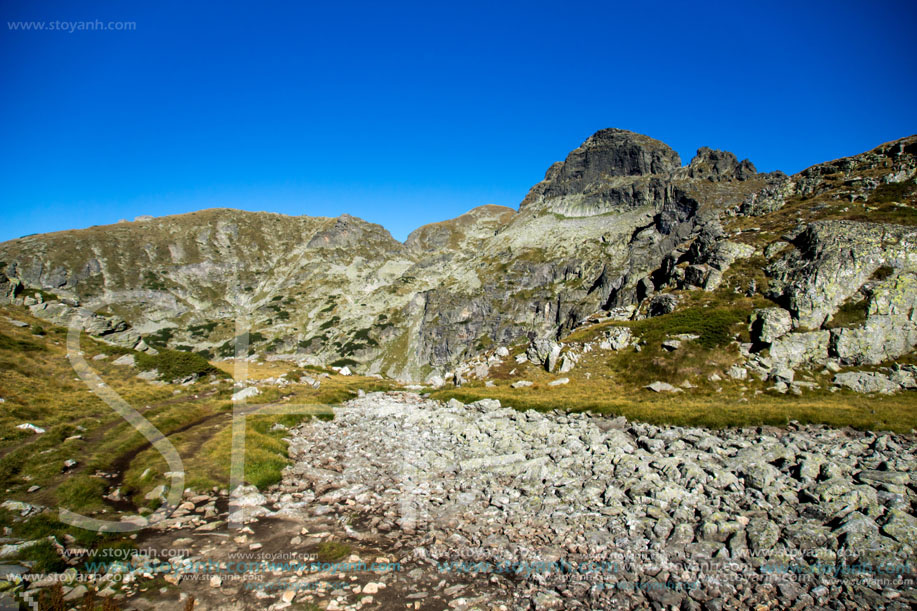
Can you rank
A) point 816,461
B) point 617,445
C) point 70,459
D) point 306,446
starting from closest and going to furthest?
point 816,461
point 70,459
point 617,445
point 306,446

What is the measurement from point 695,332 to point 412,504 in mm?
37399

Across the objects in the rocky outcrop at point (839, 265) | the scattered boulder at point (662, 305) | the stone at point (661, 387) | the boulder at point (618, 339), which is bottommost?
the stone at point (661, 387)

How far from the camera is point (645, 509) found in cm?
1431

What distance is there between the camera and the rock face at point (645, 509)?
10.7 m

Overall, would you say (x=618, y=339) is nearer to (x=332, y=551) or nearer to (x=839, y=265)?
(x=839, y=265)

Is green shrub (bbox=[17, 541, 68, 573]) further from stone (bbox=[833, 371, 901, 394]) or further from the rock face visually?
stone (bbox=[833, 371, 901, 394])

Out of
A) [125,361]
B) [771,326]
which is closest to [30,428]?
[125,361]

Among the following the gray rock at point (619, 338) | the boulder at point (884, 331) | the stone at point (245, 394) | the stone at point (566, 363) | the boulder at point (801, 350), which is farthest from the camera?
the gray rock at point (619, 338)

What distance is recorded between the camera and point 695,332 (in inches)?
1620

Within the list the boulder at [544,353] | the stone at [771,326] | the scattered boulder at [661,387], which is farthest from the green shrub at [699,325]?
the boulder at [544,353]

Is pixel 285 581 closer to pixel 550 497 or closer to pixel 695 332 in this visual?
pixel 550 497

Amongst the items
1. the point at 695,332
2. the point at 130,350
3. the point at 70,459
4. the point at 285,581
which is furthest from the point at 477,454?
the point at 130,350

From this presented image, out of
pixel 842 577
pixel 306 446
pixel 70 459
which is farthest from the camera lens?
pixel 306 446

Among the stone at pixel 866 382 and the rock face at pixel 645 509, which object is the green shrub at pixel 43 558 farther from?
the stone at pixel 866 382
